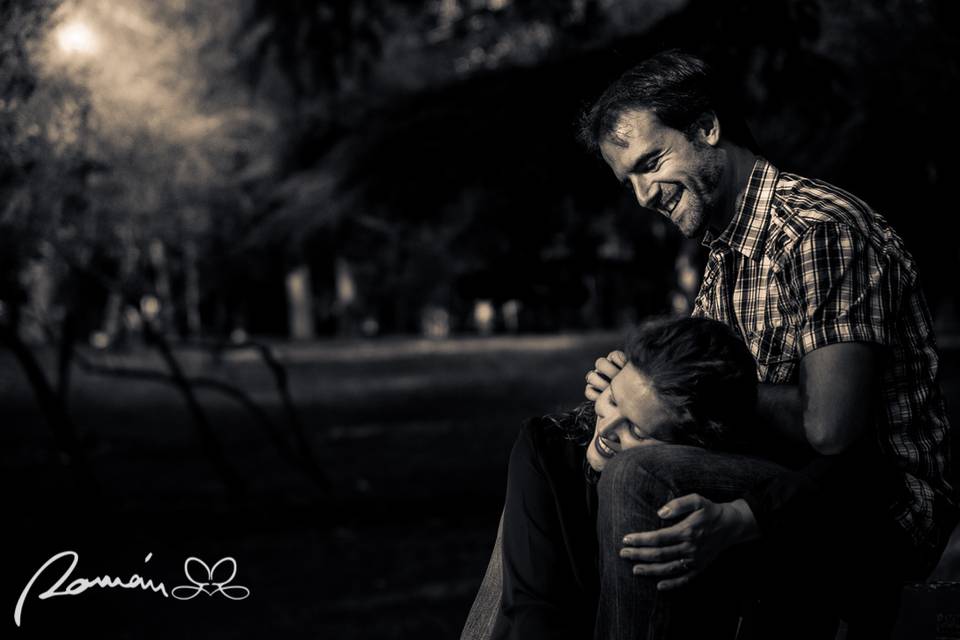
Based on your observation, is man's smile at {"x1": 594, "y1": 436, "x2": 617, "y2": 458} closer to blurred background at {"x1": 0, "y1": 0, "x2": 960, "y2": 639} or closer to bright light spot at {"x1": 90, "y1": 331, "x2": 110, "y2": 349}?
blurred background at {"x1": 0, "y1": 0, "x2": 960, "y2": 639}

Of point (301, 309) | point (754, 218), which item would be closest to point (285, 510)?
point (754, 218)

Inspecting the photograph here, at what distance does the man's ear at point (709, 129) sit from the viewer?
2369 mm

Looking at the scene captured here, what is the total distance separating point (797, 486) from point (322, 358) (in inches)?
813

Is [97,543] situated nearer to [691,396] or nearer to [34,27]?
[34,27]

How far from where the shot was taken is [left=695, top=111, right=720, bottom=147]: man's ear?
237 cm

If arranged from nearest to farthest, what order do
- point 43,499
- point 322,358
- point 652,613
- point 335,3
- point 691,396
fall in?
point 652,613 → point 691,396 → point 335,3 → point 43,499 → point 322,358

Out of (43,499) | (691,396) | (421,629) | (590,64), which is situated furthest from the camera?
(43,499)

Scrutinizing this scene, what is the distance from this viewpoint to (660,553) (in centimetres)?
189

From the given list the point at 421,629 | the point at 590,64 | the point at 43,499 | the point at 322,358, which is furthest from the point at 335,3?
the point at 322,358

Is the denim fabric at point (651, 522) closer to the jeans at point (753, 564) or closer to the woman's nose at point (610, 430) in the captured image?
the jeans at point (753, 564)

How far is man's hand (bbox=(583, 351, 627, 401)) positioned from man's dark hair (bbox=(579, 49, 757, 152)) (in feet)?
1.72

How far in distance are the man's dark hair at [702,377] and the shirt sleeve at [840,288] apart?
0.14m

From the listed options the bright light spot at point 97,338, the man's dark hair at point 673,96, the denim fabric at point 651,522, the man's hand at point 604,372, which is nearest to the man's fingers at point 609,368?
the man's hand at point 604,372

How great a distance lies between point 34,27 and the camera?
14.2ft
